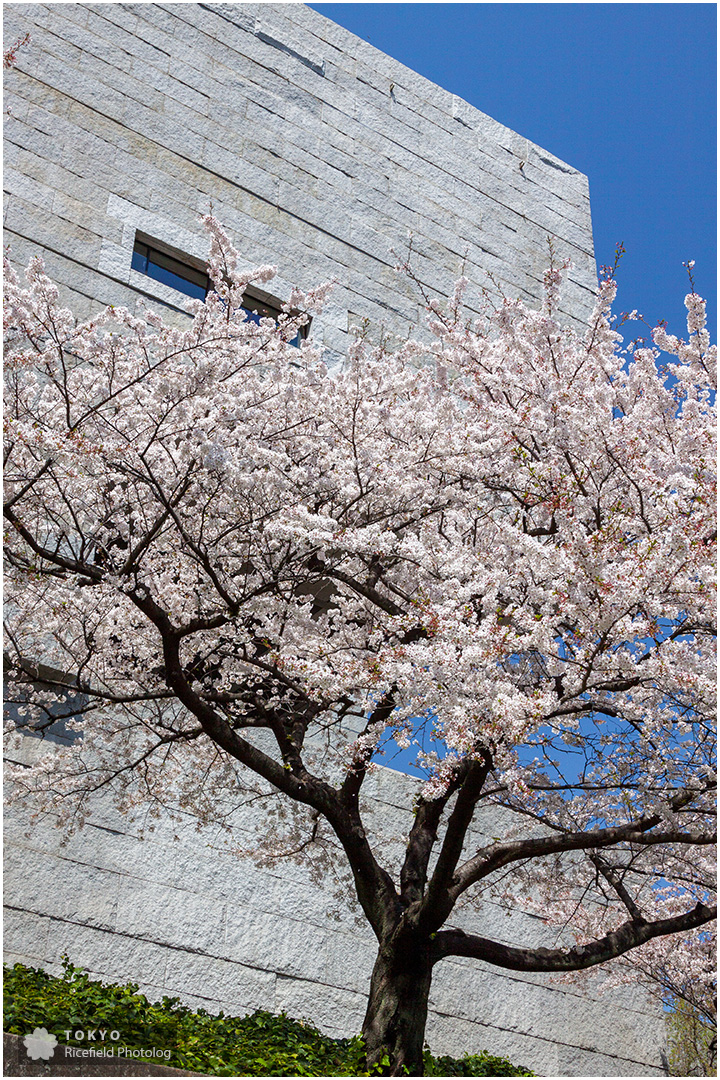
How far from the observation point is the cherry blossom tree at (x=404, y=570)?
5426 mm

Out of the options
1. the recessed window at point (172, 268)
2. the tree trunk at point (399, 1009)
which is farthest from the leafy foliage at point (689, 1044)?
the recessed window at point (172, 268)

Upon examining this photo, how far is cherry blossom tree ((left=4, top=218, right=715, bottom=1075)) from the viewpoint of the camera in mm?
5426

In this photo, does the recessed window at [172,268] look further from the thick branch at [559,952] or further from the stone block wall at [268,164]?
the thick branch at [559,952]

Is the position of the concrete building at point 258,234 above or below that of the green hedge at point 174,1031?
above

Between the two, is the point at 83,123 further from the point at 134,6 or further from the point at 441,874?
the point at 441,874

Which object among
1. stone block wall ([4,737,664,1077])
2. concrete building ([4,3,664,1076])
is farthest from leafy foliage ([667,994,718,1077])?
stone block wall ([4,737,664,1077])

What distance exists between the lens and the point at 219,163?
11.9 meters

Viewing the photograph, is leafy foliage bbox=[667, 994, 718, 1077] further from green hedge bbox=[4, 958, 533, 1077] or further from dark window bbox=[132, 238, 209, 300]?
dark window bbox=[132, 238, 209, 300]

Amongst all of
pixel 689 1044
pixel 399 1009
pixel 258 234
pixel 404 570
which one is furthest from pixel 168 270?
pixel 689 1044

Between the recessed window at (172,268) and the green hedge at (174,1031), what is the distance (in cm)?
747

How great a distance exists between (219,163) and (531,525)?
7378mm

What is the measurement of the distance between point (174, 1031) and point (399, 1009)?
1598 mm

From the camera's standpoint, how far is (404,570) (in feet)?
24.6

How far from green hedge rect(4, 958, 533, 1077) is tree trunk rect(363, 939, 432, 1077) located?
0.58 feet
